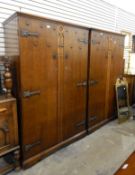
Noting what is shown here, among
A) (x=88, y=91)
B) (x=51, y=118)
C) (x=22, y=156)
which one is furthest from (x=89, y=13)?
(x=22, y=156)

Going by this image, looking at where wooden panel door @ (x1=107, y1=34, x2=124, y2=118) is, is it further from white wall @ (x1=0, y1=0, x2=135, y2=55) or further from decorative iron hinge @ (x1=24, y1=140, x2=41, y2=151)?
decorative iron hinge @ (x1=24, y1=140, x2=41, y2=151)

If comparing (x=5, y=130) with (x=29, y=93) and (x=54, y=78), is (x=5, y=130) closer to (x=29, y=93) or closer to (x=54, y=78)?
(x=29, y=93)

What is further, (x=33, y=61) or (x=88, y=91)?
(x=88, y=91)

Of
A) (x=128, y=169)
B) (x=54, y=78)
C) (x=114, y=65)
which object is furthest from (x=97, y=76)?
(x=128, y=169)

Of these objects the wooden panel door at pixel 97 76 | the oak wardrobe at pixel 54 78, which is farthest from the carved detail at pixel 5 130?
the wooden panel door at pixel 97 76

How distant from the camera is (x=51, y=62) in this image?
227 centimetres

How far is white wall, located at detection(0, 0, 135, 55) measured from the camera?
2418mm

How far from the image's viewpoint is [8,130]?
1989 mm

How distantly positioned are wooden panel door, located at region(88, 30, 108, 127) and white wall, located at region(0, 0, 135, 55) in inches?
30.8

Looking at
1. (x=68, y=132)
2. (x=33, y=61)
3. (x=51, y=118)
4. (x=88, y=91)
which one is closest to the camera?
(x=33, y=61)

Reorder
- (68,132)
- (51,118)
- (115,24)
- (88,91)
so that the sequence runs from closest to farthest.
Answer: (51,118) → (68,132) → (88,91) → (115,24)

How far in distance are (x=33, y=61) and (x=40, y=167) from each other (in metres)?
1.43

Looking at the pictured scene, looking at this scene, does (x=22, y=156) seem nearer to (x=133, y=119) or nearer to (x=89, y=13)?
(x=133, y=119)

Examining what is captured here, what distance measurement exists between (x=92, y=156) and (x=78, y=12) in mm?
2797
